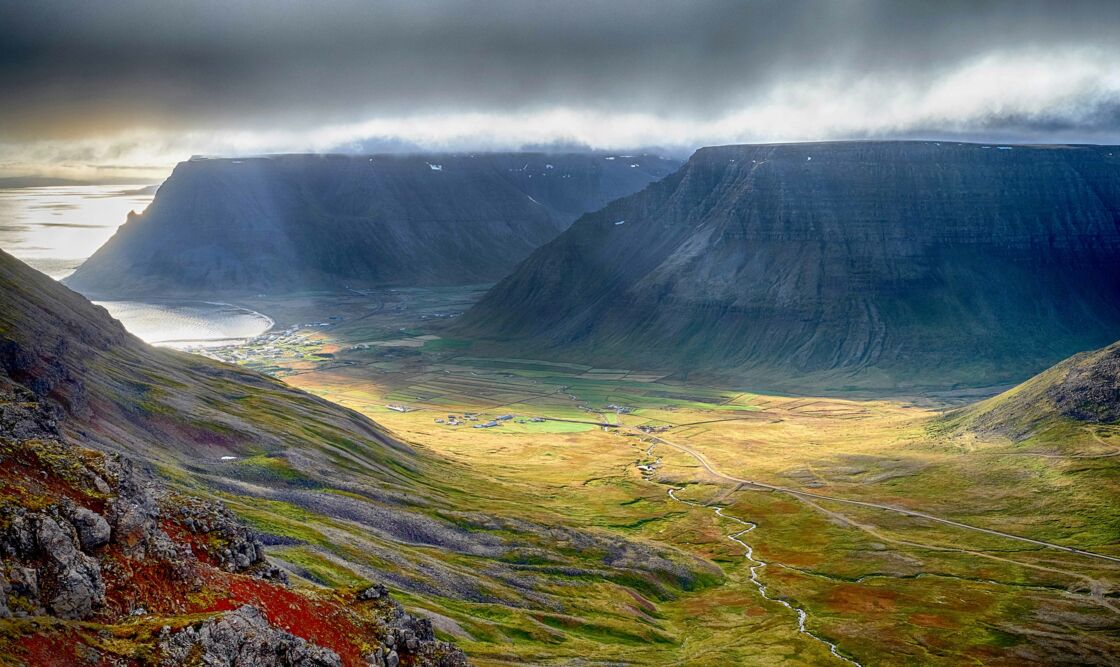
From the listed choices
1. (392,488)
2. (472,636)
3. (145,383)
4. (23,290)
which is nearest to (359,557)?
(472,636)

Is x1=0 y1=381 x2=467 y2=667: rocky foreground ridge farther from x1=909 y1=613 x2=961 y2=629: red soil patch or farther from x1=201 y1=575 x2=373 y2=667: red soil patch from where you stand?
x1=909 y1=613 x2=961 y2=629: red soil patch

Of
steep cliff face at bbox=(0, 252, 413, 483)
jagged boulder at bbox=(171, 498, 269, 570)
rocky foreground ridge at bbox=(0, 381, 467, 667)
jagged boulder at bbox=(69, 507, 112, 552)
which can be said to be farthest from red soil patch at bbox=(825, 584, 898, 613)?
jagged boulder at bbox=(69, 507, 112, 552)

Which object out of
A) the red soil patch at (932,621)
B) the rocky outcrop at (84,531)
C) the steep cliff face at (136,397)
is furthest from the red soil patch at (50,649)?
the red soil patch at (932,621)

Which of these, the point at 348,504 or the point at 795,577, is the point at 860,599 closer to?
the point at 795,577

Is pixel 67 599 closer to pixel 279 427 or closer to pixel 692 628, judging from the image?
pixel 692 628

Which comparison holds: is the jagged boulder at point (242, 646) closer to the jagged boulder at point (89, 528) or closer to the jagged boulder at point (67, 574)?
the jagged boulder at point (67, 574)

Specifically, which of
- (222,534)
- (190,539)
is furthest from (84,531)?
(222,534)
